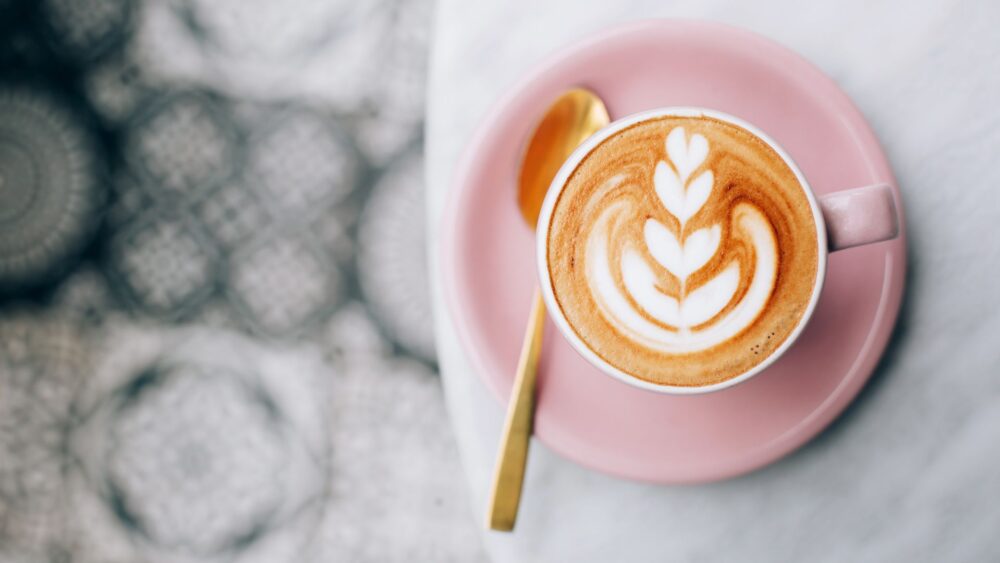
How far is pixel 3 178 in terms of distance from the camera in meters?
1.05

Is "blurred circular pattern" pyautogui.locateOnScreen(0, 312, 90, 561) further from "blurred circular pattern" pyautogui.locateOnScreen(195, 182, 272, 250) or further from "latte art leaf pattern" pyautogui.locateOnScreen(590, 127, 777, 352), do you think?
"latte art leaf pattern" pyautogui.locateOnScreen(590, 127, 777, 352)

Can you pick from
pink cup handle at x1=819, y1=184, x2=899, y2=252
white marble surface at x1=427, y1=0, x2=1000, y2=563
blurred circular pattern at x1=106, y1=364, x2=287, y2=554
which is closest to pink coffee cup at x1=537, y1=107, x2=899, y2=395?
pink cup handle at x1=819, y1=184, x2=899, y2=252

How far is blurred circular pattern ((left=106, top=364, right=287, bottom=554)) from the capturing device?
3.37ft

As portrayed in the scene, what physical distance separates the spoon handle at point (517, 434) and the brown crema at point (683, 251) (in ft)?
0.23

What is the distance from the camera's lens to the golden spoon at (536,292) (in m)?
0.54

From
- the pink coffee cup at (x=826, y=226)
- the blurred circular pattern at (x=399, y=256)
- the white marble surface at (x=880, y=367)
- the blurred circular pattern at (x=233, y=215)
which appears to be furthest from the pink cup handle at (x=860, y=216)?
the blurred circular pattern at (x=233, y=215)

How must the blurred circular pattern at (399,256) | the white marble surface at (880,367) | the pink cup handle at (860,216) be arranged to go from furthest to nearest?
the blurred circular pattern at (399,256) < the white marble surface at (880,367) < the pink cup handle at (860,216)

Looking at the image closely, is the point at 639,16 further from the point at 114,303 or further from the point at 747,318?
the point at 114,303

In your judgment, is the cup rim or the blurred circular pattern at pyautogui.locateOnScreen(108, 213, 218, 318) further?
the blurred circular pattern at pyautogui.locateOnScreen(108, 213, 218, 318)

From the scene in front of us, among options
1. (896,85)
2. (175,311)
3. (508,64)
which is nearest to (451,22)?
(508,64)

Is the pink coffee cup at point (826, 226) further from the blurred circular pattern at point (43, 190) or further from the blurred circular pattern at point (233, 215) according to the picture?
the blurred circular pattern at point (43, 190)

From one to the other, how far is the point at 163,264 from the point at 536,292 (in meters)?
0.68

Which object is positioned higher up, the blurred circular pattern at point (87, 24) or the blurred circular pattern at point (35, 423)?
the blurred circular pattern at point (87, 24)

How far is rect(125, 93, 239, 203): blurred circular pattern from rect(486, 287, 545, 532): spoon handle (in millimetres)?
651
